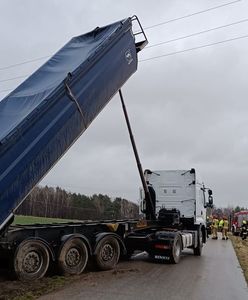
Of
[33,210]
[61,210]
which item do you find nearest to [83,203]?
[61,210]

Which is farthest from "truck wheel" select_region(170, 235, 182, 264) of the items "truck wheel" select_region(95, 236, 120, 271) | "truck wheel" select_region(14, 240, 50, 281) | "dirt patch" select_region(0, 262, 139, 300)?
"truck wheel" select_region(14, 240, 50, 281)

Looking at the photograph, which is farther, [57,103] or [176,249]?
[176,249]

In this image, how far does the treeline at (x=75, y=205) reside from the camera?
Result: 54094 millimetres

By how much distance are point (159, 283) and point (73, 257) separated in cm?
204

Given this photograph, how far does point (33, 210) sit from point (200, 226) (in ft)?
121

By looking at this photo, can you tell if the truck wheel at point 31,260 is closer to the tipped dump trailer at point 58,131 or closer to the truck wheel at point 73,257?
the tipped dump trailer at point 58,131

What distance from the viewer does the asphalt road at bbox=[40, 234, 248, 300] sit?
753 centimetres

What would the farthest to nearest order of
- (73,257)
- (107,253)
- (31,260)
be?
(107,253) → (73,257) → (31,260)

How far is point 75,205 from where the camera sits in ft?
214

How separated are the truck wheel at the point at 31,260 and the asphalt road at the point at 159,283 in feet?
2.67

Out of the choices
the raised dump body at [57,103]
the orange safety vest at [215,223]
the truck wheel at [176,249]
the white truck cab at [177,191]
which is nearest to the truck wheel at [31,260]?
the raised dump body at [57,103]

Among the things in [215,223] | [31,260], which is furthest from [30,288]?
[215,223]

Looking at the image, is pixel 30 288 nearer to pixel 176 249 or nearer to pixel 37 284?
pixel 37 284

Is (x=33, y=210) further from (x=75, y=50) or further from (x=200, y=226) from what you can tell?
(x=75, y=50)
